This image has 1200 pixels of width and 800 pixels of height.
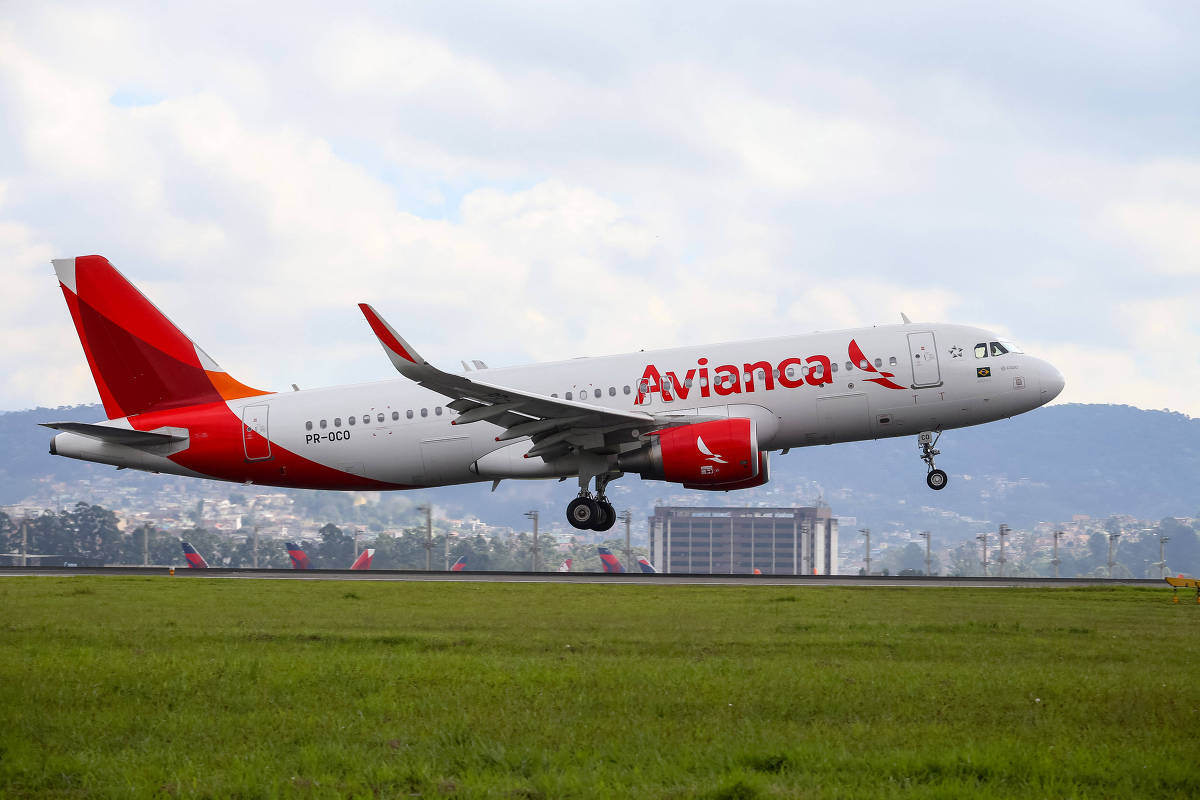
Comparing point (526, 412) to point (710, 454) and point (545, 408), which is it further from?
point (710, 454)

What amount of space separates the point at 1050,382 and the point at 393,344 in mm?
16961

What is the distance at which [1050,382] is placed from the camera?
3156 cm

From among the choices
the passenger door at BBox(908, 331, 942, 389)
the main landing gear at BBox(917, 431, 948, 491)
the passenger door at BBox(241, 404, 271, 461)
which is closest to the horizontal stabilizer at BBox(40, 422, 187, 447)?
the passenger door at BBox(241, 404, 271, 461)

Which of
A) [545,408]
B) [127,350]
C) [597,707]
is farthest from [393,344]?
[597,707]

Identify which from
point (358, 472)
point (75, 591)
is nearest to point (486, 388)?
point (358, 472)

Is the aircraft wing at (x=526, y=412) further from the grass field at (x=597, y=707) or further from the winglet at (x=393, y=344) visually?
the grass field at (x=597, y=707)

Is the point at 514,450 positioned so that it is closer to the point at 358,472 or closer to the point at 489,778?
the point at 358,472

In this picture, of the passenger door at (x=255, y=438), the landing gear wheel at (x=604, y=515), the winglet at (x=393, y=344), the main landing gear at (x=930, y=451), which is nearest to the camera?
the winglet at (x=393, y=344)

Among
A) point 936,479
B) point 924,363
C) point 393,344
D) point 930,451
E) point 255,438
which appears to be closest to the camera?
point 393,344

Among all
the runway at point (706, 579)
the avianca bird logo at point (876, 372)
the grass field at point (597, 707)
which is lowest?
the runway at point (706, 579)

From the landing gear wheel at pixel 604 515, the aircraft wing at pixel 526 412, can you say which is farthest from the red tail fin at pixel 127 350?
the landing gear wheel at pixel 604 515

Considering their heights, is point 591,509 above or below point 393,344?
below

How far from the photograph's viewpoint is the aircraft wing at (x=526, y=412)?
90.7 feet

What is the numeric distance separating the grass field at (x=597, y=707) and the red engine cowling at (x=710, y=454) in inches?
469
